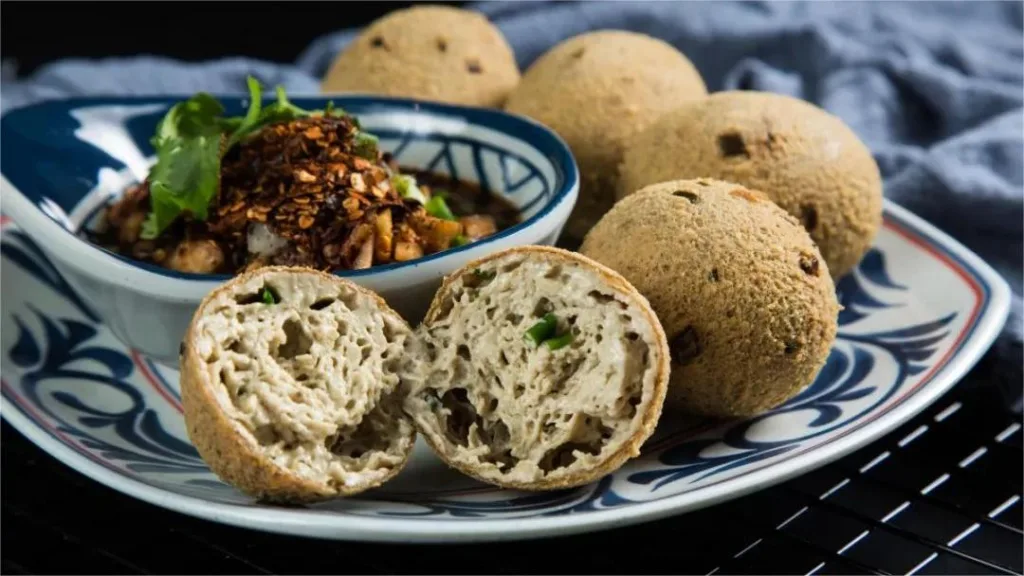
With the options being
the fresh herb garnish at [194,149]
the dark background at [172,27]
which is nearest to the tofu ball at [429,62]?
the fresh herb garnish at [194,149]

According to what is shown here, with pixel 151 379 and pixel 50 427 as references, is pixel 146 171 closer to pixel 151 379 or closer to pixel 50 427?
pixel 151 379

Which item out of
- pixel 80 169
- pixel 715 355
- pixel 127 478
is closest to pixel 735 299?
pixel 715 355

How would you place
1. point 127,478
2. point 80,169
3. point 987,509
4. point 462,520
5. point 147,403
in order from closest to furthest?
point 462,520
point 127,478
point 987,509
point 147,403
point 80,169

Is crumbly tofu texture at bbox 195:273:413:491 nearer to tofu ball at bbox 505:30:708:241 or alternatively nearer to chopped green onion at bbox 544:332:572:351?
chopped green onion at bbox 544:332:572:351

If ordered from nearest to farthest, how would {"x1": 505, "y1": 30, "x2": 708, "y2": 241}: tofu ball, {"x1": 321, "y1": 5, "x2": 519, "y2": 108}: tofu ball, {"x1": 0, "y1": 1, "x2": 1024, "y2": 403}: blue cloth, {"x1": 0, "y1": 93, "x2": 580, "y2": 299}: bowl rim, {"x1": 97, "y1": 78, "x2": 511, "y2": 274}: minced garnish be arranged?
{"x1": 0, "y1": 93, "x2": 580, "y2": 299}: bowl rim < {"x1": 97, "y1": 78, "x2": 511, "y2": 274}: minced garnish < {"x1": 505, "y1": 30, "x2": 708, "y2": 241}: tofu ball < {"x1": 321, "y1": 5, "x2": 519, "y2": 108}: tofu ball < {"x1": 0, "y1": 1, "x2": 1024, "y2": 403}: blue cloth

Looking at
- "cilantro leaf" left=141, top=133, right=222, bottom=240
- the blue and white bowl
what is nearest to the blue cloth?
the blue and white bowl

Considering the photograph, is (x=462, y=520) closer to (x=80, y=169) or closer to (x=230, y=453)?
(x=230, y=453)
